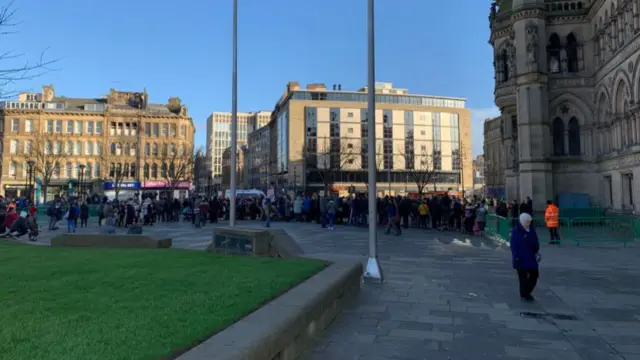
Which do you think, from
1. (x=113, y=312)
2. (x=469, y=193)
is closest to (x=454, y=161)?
(x=469, y=193)

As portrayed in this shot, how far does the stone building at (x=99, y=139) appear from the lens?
72125mm

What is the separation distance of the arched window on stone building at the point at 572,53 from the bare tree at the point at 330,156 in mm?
51713

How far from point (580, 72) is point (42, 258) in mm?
30849

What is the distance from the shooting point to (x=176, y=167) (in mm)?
73375

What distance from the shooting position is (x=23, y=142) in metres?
73.3

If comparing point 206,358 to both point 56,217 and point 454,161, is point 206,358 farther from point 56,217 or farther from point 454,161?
point 454,161

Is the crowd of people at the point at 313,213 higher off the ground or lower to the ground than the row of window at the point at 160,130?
lower

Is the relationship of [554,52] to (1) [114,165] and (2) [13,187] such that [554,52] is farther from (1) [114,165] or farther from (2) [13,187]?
(2) [13,187]

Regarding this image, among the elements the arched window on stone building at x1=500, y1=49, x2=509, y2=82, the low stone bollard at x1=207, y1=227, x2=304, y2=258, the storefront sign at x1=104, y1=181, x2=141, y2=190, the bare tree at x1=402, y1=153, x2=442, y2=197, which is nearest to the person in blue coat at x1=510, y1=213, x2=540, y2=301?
the low stone bollard at x1=207, y1=227, x2=304, y2=258

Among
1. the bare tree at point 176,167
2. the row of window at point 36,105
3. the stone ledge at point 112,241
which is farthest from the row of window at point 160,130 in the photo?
the stone ledge at point 112,241

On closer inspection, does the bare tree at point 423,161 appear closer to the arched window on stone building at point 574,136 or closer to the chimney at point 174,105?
the chimney at point 174,105

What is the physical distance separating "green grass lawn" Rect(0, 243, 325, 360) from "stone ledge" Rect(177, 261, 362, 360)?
0.23 meters

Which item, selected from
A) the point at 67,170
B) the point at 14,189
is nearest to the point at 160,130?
the point at 67,170

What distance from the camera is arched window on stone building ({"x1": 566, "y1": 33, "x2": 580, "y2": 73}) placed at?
29.1m
